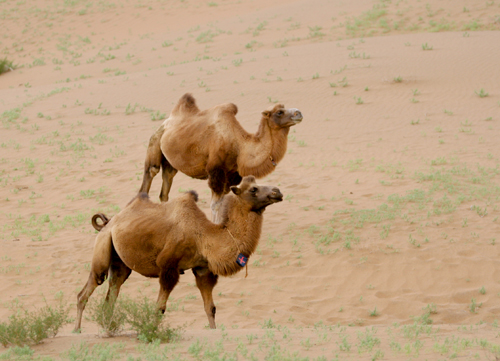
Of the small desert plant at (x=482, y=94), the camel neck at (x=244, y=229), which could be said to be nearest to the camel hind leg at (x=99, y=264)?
the camel neck at (x=244, y=229)

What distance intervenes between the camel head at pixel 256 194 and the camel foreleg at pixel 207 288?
877mm

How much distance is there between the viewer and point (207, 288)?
738 cm

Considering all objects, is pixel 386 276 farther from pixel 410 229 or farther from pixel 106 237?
pixel 106 237

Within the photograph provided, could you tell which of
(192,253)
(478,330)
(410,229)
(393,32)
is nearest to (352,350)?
(478,330)

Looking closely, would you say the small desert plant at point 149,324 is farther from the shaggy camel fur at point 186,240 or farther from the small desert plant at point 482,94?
the small desert plant at point 482,94

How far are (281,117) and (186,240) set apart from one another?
11.4 feet

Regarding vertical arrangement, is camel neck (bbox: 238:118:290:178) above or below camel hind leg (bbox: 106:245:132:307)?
above

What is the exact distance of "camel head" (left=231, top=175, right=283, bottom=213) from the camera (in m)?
7.07

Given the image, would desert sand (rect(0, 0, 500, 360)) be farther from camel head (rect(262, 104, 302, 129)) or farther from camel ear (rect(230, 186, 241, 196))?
camel head (rect(262, 104, 302, 129))

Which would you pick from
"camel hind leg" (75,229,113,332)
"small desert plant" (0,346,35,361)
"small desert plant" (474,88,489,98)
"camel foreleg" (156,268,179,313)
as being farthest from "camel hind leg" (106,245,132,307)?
"small desert plant" (474,88,489,98)

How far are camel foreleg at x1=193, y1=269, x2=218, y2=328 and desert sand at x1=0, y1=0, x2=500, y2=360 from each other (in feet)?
0.89

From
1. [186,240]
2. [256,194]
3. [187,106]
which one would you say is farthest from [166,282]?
[187,106]

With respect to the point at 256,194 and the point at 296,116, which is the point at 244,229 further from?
the point at 296,116

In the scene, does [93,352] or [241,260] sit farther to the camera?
[241,260]
